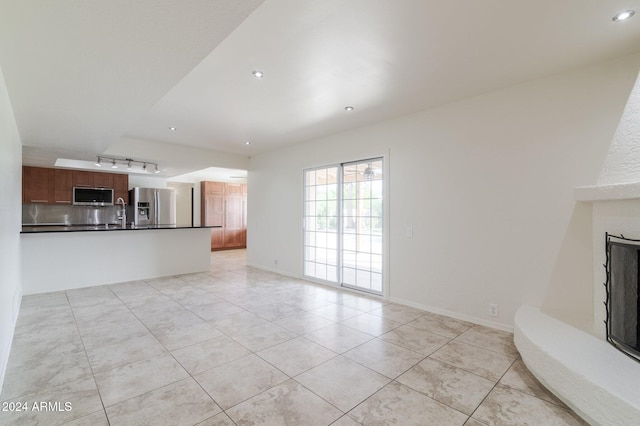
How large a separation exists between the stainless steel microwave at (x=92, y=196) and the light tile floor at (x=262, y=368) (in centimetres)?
366

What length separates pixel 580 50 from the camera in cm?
244

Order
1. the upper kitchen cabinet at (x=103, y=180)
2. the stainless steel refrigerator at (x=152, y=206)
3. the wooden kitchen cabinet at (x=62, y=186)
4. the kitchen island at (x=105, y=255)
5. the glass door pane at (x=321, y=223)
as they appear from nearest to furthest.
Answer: the kitchen island at (x=105, y=255) → the glass door pane at (x=321, y=223) → the wooden kitchen cabinet at (x=62, y=186) → the upper kitchen cabinet at (x=103, y=180) → the stainless steel refrigerator at (x=152, y=206)

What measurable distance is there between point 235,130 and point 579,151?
14.6ft

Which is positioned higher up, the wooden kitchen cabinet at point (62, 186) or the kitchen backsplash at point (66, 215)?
the wooden kitchen cabinet at point (62, 186)

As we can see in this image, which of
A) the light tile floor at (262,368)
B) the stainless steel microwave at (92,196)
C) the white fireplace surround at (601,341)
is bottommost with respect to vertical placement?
the light tile floor at (262,368)

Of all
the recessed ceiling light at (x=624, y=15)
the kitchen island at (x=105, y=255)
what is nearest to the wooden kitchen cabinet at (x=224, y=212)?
the kitchen island at (x=105, y=255)

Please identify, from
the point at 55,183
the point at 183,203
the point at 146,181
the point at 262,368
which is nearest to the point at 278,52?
the point at 262,368

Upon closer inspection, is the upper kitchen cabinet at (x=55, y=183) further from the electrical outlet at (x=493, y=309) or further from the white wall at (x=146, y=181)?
the electrical outlet at (x=493, y=309)

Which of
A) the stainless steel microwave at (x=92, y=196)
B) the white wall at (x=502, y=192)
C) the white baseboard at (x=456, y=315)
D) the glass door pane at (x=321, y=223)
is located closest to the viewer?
the white wall at (x=502, y=192)

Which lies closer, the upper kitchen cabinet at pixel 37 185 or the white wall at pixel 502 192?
the white wall at pixel 502 192

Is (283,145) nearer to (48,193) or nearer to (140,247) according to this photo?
(140,247)

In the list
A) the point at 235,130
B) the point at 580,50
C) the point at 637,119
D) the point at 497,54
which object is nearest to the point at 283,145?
the point at 235,130

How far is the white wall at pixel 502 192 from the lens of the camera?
270cm

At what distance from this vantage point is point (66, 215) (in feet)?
23.6
